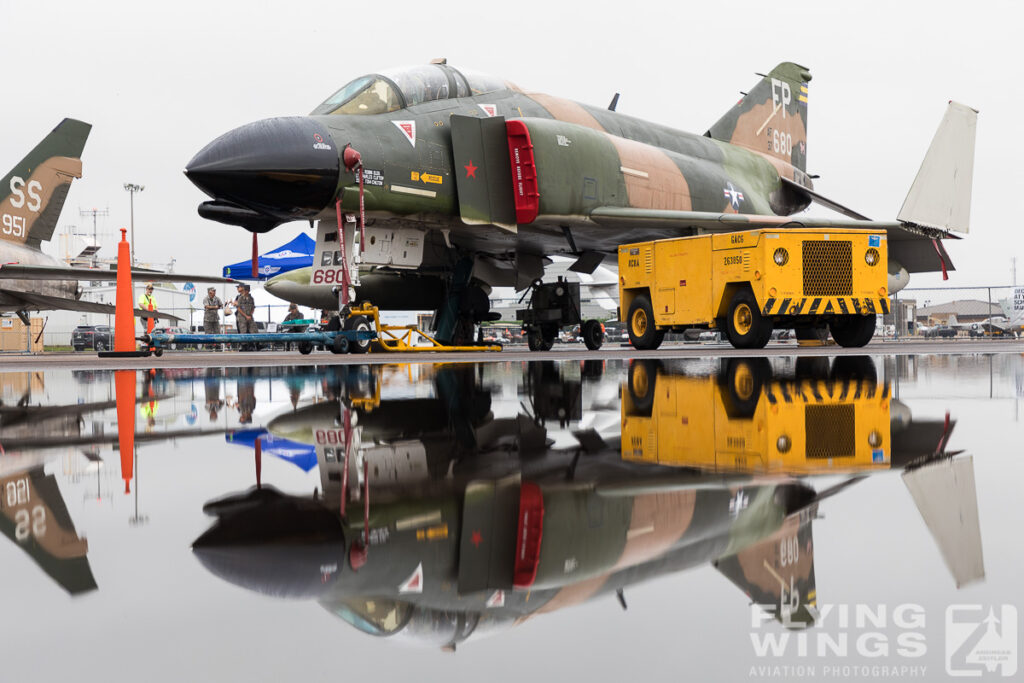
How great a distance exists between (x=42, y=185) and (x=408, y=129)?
1022 cm

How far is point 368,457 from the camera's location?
8.21 feet

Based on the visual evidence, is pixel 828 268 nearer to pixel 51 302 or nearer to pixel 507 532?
pixel 507 532

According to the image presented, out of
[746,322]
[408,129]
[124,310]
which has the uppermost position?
[408,129]

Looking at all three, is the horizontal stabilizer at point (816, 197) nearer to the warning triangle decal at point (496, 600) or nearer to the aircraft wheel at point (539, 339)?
the aircraft wheel at point (539, 339)

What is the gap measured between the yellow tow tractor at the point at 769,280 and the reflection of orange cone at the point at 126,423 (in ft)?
22.4

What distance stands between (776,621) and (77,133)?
19.1 meters

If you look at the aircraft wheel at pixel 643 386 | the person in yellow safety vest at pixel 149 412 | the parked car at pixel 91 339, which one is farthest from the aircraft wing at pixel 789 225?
the parked car at pixel 91 339

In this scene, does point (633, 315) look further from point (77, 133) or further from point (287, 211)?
point (77, 133)

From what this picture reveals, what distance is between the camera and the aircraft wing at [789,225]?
1195cm

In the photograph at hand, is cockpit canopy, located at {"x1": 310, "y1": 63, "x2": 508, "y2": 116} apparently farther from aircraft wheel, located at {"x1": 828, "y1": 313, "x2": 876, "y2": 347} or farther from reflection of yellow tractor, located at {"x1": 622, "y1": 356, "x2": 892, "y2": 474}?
reflection of yellow tractor, located at {"x1": 622, "y1": 356, "x2": 892, "y2": 474}

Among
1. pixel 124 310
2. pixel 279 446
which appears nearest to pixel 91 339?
pixel 124 310

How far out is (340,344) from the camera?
1054 cm

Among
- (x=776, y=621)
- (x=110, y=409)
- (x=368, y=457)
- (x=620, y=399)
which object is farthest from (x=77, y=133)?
(x=776, y=621)

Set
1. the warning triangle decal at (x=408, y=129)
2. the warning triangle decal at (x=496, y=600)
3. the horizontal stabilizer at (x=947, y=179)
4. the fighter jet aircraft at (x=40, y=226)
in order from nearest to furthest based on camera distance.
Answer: the warning triangle decal at (x=496, y=600) → the warning triangle decal at (x=408, y=129) → the horizontal stabilizer at (x=947, y=179) → the fighter jet aircraft at (x=40, y=226)
